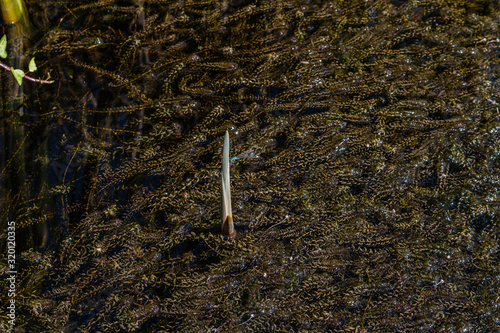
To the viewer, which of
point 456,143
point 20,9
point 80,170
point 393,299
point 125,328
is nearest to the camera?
point 125,328

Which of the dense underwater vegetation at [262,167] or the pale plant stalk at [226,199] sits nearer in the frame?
the pale plant stalk at [226,199]

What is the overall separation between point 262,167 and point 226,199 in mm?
673

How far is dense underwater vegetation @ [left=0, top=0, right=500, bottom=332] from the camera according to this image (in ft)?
7.74

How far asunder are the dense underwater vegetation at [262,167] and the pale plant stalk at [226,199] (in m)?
0.08

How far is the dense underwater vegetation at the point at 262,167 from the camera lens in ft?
7.74

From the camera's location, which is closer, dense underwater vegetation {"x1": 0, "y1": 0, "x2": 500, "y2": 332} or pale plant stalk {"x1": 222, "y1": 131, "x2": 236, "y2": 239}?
pale plant stalk {"x1": 222, "y1": 131, "x2": 236, "y2": 239}

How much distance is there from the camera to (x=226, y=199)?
2.32 m

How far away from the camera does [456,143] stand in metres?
3.02

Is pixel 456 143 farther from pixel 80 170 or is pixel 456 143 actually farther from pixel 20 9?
pixel 20 9

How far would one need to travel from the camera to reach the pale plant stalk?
2115 millimetres

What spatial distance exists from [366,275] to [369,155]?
91 cm

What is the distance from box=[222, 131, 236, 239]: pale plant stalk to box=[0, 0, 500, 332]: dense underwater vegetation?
0.08 metres

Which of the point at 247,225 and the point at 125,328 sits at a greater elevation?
the point at 247,225

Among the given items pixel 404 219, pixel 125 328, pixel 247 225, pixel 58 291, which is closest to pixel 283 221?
pixel 247 225
